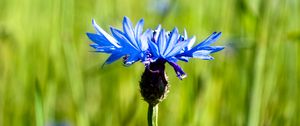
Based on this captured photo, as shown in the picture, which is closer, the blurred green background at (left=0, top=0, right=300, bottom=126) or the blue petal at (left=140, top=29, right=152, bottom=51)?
the blue petal at (left=140, top=29, right=152, bottom=51)

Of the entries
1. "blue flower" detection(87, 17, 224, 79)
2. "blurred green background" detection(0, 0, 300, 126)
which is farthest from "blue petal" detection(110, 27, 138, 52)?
"blurred green background" detection(0, 0, 300, 126)

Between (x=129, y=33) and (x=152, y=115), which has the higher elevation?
(x=129, y=33)

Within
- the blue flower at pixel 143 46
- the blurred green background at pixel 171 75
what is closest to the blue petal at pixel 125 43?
the blue flower at pixel 143 46

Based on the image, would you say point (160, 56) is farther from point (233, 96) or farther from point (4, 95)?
point (4, 95)

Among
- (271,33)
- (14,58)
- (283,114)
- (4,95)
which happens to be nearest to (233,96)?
(283,114)

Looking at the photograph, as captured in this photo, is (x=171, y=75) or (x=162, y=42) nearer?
(x=162, y=42)

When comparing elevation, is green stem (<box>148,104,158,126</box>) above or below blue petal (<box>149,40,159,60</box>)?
below

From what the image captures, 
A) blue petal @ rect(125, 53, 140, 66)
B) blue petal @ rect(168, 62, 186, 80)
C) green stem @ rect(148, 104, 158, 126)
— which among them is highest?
blue petal @ rect(125, 53, 140, 66)

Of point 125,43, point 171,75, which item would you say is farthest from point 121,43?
point 171,75

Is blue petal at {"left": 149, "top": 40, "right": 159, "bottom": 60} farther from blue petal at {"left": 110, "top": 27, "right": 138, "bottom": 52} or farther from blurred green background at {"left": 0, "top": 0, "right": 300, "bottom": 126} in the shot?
blurred green background at {"left": 0, "top": 0, "right": 300, "bottom": 126}

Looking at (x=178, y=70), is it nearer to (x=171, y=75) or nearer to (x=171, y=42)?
(x=171, y=42)
